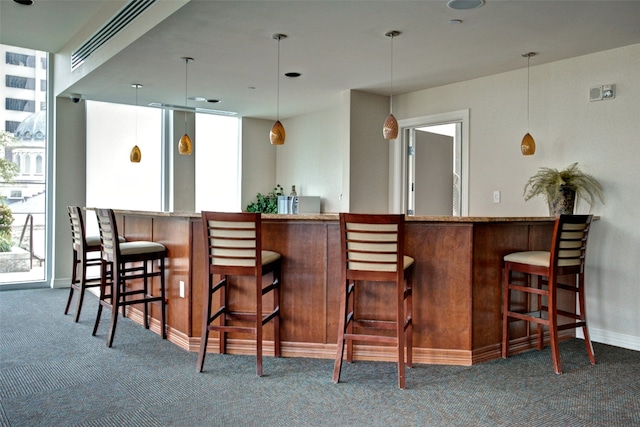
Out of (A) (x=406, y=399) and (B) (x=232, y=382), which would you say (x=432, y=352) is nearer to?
(A) (x=406, y=399)

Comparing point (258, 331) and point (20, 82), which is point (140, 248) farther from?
point (20, 82)

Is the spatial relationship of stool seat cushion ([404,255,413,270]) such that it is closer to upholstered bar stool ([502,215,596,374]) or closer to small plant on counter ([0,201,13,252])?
upholstered bar stool ([502,215,596,374])

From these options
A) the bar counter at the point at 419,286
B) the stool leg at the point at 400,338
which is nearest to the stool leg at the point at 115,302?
the bar counter at the point at 419,286

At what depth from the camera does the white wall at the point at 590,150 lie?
4012 mm

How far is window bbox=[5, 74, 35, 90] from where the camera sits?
6.03 metres

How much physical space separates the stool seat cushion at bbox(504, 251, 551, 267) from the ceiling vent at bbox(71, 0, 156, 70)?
3.18 metres

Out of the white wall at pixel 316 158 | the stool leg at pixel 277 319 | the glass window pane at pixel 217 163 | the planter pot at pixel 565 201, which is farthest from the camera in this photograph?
the glass window pane at pixel 217 163

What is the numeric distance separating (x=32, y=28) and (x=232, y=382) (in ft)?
14.9

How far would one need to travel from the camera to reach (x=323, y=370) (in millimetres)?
3254

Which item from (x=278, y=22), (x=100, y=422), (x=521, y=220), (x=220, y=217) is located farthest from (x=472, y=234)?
(x=100, y=422)

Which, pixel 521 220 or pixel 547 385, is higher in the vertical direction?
pixel 521 220

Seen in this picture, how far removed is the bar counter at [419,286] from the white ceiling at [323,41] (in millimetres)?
1393

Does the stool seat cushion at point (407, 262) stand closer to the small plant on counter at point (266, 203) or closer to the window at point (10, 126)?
the small plant on counter at point (266, 203)

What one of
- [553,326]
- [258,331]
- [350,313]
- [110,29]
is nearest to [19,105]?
[110,29]
